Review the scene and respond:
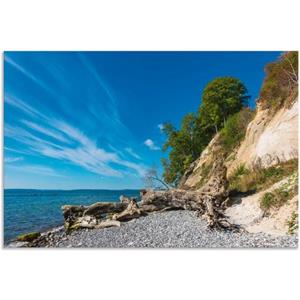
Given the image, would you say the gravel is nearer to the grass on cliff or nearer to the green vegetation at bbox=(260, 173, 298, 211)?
the green vegetation at bbox=(260, 173, 298, 211)

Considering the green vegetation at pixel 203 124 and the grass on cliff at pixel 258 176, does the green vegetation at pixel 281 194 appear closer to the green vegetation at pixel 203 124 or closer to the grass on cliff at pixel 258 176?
the grass on cliff at pixel 258 176

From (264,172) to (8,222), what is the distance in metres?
4.32

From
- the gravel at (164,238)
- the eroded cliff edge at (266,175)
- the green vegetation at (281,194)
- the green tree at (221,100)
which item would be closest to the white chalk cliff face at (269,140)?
the eroded cliff edge at (266,175)

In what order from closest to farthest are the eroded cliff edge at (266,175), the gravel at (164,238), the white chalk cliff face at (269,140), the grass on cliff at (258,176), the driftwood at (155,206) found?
the gravel at (164,238) → the eroded cliff edge at (266,175) → the grass on cliff at (258,176) → the white chalk cliff face at (269,140) → the driftwood at (155,206)

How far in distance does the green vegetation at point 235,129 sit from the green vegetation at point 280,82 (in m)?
0.89

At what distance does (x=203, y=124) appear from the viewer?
23.3ft

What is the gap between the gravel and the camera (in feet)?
13.3

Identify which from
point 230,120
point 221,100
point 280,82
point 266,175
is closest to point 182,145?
point 221,100

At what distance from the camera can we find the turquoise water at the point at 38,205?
431cm
